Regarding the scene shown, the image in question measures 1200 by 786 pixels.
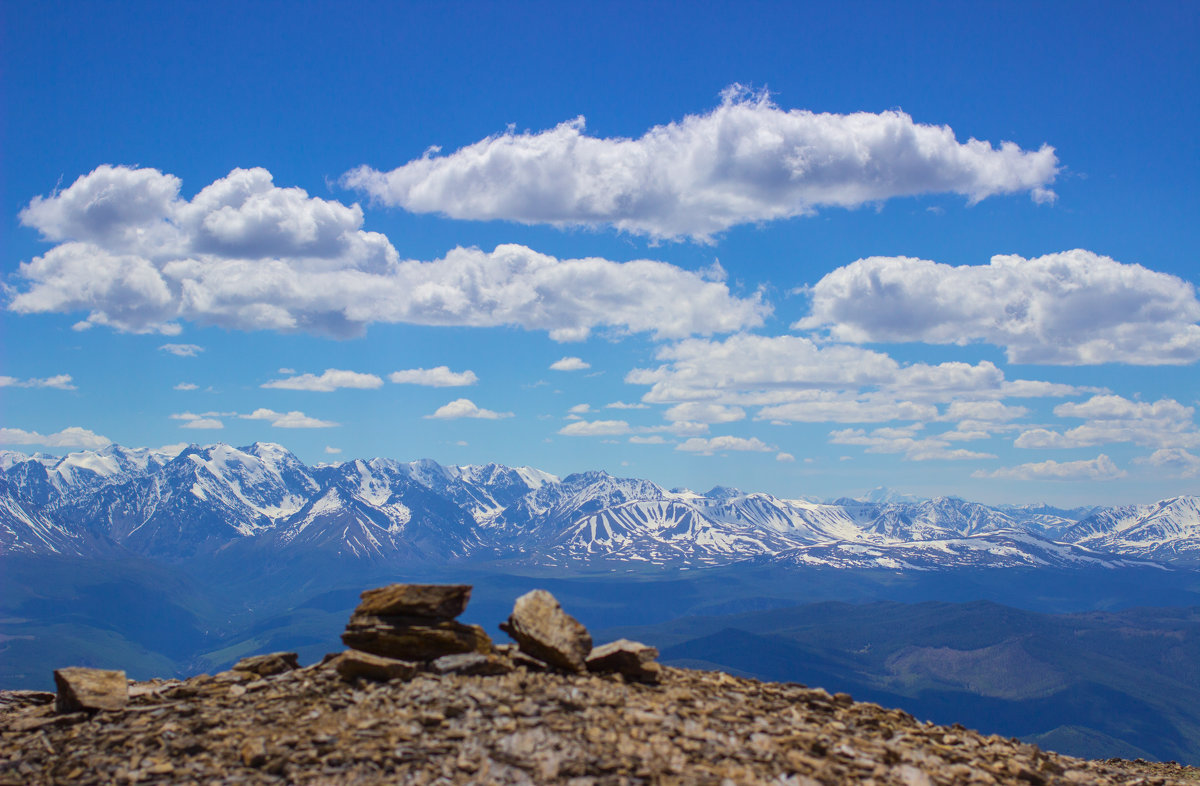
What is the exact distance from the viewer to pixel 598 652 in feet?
101

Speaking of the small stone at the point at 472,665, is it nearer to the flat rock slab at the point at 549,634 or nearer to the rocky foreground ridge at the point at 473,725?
the rocky foreground ridge at the point at 473,725

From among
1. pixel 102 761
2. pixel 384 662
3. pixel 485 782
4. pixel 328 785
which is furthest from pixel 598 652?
pixel 102 761

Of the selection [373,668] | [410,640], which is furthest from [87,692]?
[410,640]

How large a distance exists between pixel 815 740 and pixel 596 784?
781 centimetres

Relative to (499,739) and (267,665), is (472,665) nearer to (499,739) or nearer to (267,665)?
(499,739)

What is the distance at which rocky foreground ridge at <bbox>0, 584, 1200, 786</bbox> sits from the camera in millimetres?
22750

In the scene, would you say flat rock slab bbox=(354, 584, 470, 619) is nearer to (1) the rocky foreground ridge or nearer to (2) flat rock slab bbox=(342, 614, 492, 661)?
(1) the rocky foreground ridge

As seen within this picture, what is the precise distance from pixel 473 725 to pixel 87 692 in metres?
15.6

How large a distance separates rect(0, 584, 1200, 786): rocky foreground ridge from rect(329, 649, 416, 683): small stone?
6cm

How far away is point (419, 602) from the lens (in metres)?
31.4

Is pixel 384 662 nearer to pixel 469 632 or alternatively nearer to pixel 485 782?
pixel 469 632

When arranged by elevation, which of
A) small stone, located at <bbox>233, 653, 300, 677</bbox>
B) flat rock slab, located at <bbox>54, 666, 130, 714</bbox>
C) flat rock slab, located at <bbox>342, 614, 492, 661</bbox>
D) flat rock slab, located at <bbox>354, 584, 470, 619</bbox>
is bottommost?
flat rock slab, located at <bbox>54, 666, 130, 714</bbox>

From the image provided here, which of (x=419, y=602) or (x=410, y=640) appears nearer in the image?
(x=410, y=640)

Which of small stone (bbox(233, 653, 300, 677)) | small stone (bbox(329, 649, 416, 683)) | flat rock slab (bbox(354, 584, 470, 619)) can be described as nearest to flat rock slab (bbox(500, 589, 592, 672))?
flat rock slab (bbox(354, 584, 470, 619))
